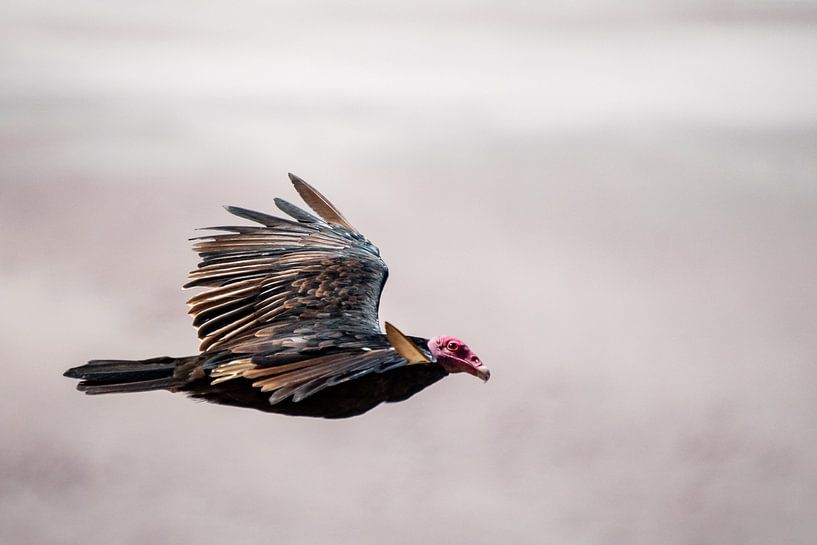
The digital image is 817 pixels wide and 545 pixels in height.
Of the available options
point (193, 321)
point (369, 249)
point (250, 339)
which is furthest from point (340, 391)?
point (369, 249)

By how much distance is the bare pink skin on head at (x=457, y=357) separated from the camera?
727cm

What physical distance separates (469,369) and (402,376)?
44 cm

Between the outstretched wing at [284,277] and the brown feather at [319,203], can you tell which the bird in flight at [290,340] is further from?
the brown feather at [319,203]

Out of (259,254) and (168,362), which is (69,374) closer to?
(168,362)

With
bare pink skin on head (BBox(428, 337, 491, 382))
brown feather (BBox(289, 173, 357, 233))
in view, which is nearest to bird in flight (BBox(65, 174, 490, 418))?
bare pink skin on head (BBox(428, 337, 491, 382))

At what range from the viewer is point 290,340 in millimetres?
7230

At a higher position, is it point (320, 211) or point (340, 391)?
point (320, 211)

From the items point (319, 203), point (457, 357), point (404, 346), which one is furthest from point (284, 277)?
point (404, 346)

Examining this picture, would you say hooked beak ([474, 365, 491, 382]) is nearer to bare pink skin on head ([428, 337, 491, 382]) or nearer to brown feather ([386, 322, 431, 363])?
bare pink skin on head ([428, 337, 491, 382])

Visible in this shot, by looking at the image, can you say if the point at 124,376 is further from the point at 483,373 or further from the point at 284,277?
the point at 483,373

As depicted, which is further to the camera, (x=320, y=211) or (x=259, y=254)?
(x=320, y=211)

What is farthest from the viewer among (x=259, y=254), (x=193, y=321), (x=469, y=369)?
(x=259, y=254)

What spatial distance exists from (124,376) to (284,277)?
1297mm

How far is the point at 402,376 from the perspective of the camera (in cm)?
704
